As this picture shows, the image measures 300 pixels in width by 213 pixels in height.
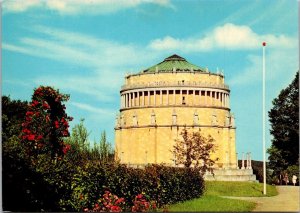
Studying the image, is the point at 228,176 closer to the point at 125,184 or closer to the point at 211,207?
the point at 211,207

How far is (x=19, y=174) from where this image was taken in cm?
1630

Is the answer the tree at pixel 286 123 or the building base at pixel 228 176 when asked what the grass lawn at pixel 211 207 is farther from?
the building base at pixel 228 176

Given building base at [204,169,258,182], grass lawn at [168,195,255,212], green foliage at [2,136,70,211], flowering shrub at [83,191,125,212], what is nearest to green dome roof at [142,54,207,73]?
building base at [204,169,258,182]

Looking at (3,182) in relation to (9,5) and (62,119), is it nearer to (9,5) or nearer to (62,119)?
(9,5)

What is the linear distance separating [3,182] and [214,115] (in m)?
47.0

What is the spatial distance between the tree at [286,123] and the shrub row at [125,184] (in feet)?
28.1

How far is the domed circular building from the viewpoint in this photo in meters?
60.5

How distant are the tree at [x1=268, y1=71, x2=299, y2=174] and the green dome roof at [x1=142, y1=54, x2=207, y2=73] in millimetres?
24329

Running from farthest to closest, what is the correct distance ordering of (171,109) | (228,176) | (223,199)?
(171,109) < (228,176) < (223,199)

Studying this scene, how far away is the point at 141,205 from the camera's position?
19.2 metres

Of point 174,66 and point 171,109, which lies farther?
point 174,66

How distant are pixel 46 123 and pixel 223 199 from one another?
914 centimetres

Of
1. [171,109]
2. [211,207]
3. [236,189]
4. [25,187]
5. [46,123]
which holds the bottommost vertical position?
[236,189]

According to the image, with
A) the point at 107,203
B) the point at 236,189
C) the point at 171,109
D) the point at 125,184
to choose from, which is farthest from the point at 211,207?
the point at 171,109
